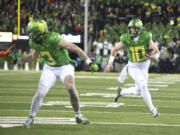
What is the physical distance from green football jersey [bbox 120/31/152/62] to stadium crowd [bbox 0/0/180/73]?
1560 centimetres

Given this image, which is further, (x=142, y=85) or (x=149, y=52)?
(x=142, y=85)

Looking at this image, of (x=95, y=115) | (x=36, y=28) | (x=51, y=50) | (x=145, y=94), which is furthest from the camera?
(x=95, y=115)

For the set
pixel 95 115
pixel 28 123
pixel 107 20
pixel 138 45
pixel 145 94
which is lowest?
pixel 95 115

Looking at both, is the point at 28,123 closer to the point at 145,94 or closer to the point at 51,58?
the point at 51,58

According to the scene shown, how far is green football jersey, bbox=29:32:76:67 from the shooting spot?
7.33 m

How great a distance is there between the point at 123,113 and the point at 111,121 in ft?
3.89

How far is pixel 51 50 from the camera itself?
7.42 metres

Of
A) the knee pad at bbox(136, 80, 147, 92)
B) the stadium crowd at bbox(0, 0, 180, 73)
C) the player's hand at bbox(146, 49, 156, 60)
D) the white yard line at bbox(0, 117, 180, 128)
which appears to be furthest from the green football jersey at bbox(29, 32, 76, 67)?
the stadium crowd at bbox(0, 0, 180, 73)

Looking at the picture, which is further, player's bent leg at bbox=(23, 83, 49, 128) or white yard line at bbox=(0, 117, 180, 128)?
white yard line at bbox=(0, 117, 180, 128)

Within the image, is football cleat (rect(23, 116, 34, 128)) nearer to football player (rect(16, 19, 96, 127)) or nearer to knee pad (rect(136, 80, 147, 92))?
football player (rect(16, 19, 96, 127))

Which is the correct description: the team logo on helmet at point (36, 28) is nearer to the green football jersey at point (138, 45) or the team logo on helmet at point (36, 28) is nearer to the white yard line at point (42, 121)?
the white yard line at point (42, 121)

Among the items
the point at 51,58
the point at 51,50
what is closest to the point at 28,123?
the point at 51,58

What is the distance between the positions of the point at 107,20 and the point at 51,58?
69.7ft

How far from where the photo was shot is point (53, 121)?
817 cm
